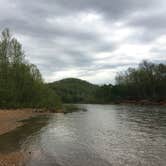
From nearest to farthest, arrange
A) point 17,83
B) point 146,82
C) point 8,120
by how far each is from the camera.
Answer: point 8,120 < point 17,83 < point 146,82

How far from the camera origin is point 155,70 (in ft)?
413

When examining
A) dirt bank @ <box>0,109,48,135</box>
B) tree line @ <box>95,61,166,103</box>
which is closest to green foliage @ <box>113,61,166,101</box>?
tree line @ <box>95,61,166,103</box>

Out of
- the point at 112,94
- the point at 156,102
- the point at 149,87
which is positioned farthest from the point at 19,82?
the point at 112,94

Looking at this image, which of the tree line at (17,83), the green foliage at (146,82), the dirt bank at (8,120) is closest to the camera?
the dirt bank at (8,120)

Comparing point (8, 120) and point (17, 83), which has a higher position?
point (17, 83)

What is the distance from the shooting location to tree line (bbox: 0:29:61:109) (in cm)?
6490

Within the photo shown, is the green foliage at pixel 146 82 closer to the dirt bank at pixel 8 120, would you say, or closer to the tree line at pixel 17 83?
the tree line at pixel 17 83

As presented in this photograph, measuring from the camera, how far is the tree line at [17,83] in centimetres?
6490

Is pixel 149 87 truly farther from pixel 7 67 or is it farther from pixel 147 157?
pixel 147 157

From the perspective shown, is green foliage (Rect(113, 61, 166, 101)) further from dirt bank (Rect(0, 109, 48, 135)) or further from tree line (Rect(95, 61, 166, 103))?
dirt bank (Rect(0, 109, 48, 135))

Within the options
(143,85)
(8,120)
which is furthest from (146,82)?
(8,120)

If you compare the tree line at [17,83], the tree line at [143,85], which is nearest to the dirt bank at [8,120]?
the tree line at [17,83]

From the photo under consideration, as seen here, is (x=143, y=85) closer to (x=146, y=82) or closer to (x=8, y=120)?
(x=146, y=82)

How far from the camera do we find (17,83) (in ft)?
233
